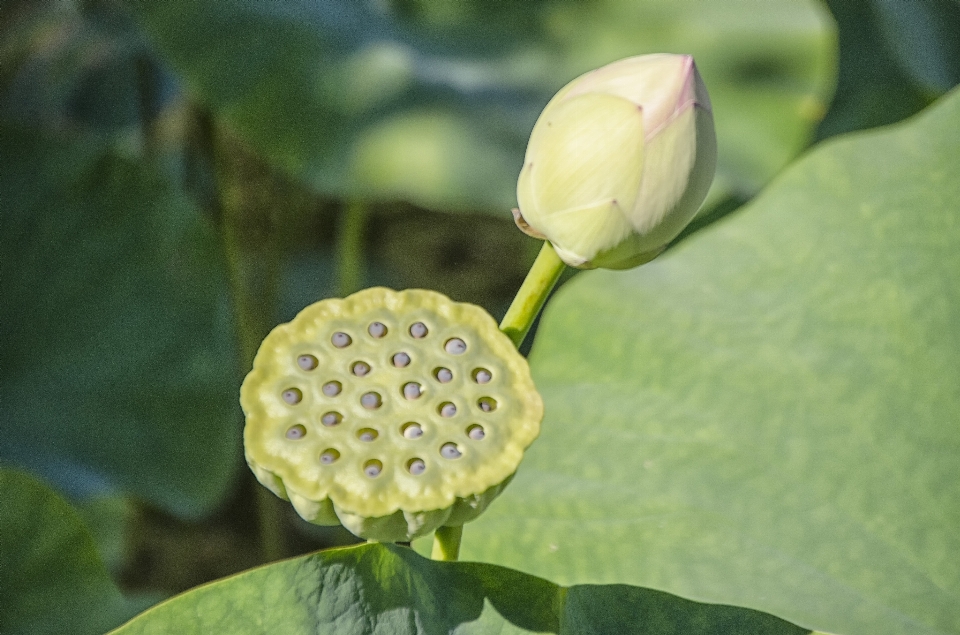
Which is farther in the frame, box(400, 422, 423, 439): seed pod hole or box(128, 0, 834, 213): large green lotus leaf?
box(128, 0, 834, 213): large green lotus leaf

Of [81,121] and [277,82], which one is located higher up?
[277,82]

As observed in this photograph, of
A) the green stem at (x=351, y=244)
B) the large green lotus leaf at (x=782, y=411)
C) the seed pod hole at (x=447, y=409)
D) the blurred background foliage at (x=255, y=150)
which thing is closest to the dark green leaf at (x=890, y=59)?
the blurred background foliage at (x=255, y=150)

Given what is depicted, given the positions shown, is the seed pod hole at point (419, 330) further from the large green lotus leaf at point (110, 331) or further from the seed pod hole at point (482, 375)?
the large green lotus leaf at point (110, 331)

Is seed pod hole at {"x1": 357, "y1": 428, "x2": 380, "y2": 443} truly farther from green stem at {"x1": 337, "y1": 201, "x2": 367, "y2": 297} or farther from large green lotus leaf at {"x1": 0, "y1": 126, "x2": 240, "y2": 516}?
green stem at {"x1": 337, "y1": 201, "x2": 367, "y2": 297}

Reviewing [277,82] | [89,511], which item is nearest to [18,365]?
[89,511]

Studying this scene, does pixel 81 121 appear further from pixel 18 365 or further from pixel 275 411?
pixel 275 411

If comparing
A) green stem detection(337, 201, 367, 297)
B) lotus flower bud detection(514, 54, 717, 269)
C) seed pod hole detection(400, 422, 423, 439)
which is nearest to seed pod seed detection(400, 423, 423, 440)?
seed pod hole detection(400, 422, 423, 439)

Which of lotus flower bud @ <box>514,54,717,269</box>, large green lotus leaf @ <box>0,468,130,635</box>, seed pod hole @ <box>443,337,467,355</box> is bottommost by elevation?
large green lotus leaf @ <box>0,468,130,635</box>
